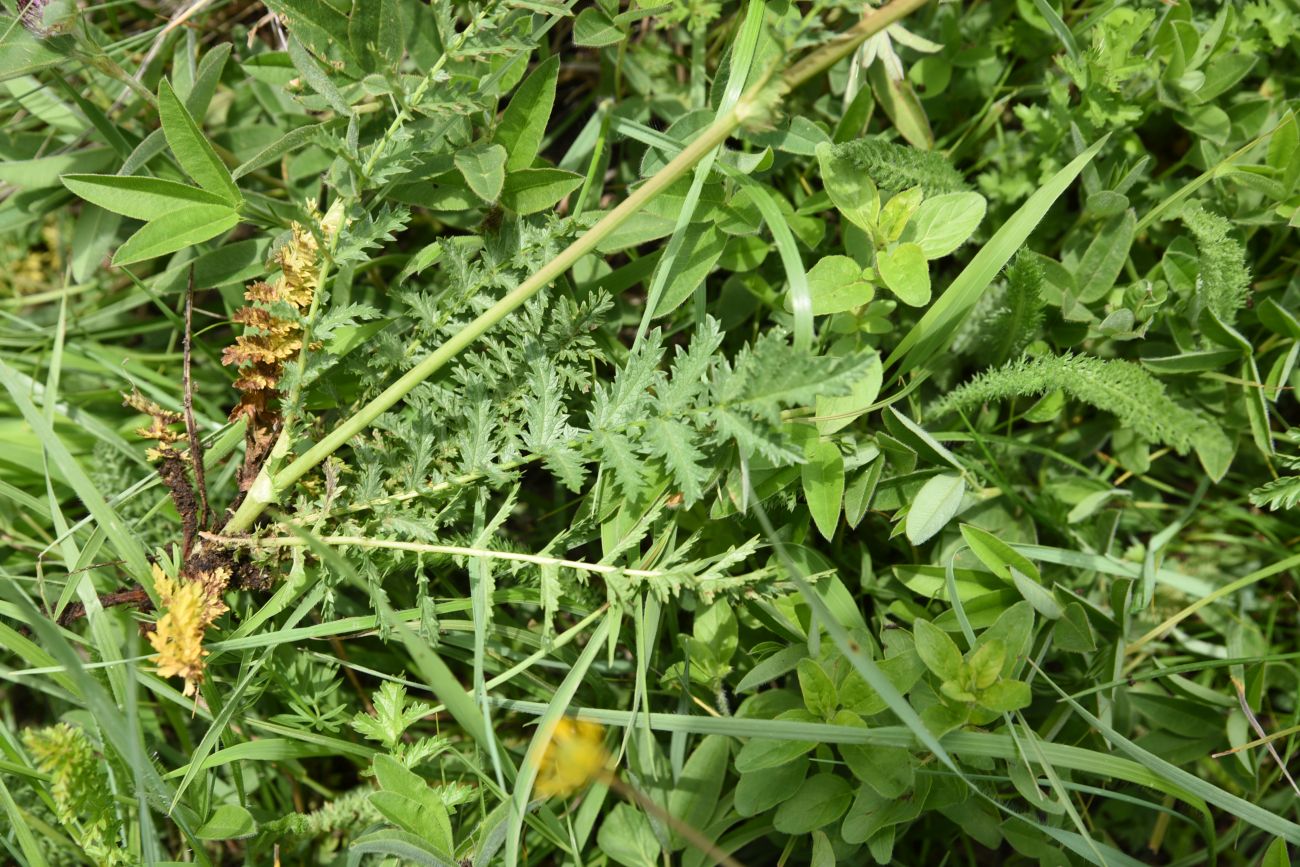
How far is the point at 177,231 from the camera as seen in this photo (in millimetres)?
1754

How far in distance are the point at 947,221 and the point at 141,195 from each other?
162 centimetres

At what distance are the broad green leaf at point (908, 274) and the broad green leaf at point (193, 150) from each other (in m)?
1.31

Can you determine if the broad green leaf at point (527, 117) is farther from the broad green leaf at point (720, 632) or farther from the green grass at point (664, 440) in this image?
the broad green leaf at point (720, 632)

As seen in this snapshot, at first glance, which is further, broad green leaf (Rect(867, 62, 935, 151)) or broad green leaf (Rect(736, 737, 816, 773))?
broad green leaf (Rect(867, 62, 935, 151))

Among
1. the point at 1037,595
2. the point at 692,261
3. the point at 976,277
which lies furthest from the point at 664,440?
the point at 1037,595

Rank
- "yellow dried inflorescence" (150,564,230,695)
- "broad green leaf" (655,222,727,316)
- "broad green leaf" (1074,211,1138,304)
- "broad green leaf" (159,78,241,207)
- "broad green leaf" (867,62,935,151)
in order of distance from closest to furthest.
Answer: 1. "yellow dried inflorescence" (150,564,230,695)
2. "broad green leaf" (159,78,241,207)
3. "broad green leaf" (655,222,727,316)
4. "broad green leaf" (1074,211,1138,304)
5. "broad green leaf" (867,62,935,151)

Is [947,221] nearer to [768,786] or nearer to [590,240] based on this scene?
[590,240]

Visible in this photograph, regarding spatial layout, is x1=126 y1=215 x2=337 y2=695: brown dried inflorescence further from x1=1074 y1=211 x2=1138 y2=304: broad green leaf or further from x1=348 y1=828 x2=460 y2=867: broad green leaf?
x1=1074 y1=211 x2=1138 y2=304: broad green leaf

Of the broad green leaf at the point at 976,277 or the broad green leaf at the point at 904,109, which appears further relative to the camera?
the broad green leaf at the point at 904,109

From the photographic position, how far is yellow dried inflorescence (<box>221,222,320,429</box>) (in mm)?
1718

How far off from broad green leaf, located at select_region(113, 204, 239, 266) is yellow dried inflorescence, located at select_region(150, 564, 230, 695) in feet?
2.07

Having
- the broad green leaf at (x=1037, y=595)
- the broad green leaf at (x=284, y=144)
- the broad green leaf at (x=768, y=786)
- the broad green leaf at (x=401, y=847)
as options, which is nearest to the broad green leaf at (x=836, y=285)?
the broad green leaf at (x=1037, y=595)

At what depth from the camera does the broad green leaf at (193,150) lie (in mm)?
1713

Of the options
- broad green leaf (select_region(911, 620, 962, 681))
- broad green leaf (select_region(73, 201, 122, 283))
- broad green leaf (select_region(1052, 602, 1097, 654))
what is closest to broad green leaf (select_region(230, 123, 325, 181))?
broad green leaf (select_region(73, 201, 122, 283))
